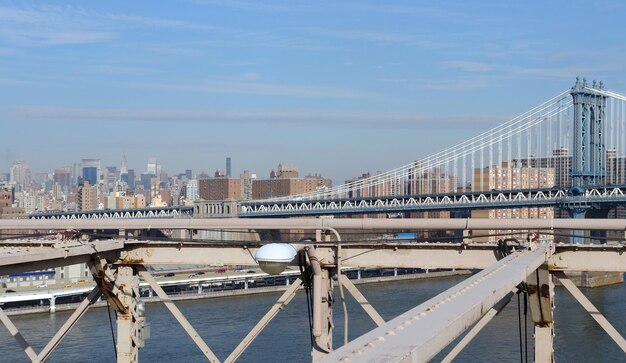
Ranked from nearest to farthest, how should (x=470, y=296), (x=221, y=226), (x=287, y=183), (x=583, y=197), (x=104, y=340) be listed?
(x=470, y=296) → (x=221, y=226) → (x=104, y=340) → (x=583, y=197) → (x=287, y=183)

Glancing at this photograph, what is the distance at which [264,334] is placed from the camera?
A: 538 inches

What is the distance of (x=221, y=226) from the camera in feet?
11.2

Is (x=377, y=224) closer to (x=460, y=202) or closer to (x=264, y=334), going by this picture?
(x=264, y=334)

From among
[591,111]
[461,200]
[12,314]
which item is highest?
[591,111]

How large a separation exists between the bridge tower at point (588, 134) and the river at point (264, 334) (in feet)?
24.6

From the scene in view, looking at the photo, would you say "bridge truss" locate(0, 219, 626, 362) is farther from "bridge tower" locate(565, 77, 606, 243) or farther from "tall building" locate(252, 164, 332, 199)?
"tall building" locate(252, 164, 332, 199)

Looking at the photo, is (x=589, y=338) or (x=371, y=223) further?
(x=589, y=338)

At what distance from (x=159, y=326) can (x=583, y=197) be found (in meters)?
14.6

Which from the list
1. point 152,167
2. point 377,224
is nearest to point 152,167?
point 152,167

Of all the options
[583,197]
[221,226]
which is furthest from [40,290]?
[221,226]

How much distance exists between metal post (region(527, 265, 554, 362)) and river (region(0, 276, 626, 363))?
8.21m

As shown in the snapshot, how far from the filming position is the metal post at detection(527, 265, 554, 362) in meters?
3.07

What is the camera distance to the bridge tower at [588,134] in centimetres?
2761

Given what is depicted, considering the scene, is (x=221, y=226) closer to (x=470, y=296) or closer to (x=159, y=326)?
(x=470, y=296)
